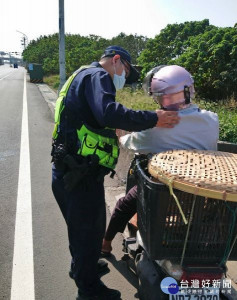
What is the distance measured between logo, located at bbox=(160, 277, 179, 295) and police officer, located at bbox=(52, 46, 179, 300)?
604 millimetres

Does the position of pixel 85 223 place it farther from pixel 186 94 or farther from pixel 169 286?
pixel 186 94

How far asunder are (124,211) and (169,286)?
93 cm

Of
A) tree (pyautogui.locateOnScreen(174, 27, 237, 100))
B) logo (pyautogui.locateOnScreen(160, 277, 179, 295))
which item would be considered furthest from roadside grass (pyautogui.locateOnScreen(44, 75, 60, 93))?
logo (pyautogui.locateOnScreen(160, 277, 179, 295))

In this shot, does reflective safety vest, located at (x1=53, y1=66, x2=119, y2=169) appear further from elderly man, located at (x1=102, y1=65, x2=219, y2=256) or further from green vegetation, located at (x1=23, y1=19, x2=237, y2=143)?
green vegetation, located at (x1=23, y1=19, x2=237, y2=143)

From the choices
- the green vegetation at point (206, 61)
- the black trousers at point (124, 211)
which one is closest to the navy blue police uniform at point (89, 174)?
the black trousers at point (124, 211)

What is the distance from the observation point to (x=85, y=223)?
2.30 meters

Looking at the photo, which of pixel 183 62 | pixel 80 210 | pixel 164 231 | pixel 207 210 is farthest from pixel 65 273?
pixel 183 62

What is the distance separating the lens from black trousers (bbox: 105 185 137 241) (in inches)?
108

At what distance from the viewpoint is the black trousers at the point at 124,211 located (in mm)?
2740

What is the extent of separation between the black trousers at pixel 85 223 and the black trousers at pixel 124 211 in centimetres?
40

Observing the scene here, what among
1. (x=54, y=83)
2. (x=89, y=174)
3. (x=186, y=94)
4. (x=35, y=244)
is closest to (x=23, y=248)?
(x=35, y=244)

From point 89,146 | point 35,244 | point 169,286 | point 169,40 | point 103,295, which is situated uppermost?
point 169,40

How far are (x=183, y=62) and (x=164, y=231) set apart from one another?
983cm

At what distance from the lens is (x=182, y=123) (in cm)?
205
